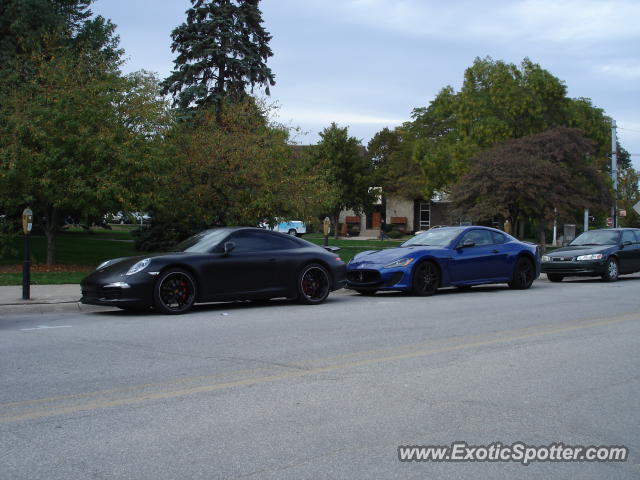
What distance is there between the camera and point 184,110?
112 ft

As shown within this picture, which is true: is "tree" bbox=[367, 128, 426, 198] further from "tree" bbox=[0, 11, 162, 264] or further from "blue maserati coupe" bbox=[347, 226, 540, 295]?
"blue maserati coupe" bbox=[347, 226, 540, 295]

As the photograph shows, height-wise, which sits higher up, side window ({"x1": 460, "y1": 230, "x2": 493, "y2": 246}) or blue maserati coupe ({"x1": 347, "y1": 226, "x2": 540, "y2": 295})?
side window ({"x1": 460, "y1": 230, "x2": 493, "y2": 246})

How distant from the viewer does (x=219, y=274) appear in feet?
37.7

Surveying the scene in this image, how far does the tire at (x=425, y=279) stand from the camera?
1406cm

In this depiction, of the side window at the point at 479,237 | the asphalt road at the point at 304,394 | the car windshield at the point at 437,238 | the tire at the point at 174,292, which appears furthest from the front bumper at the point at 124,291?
the side window at the point at 479,237

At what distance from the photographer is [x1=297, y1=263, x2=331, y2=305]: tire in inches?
493

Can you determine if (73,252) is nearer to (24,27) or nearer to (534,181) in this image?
(24,27)

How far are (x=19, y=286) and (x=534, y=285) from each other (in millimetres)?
12168

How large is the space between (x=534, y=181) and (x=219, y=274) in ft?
65.2

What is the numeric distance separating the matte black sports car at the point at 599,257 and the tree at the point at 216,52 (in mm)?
20681

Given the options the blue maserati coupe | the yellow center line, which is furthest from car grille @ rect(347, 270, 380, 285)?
the yellow center line

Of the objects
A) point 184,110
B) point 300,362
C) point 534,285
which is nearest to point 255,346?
point 300,362

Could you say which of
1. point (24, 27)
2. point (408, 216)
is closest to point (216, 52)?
point (24, 27)

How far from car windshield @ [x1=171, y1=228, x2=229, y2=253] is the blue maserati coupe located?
3.35 metres
